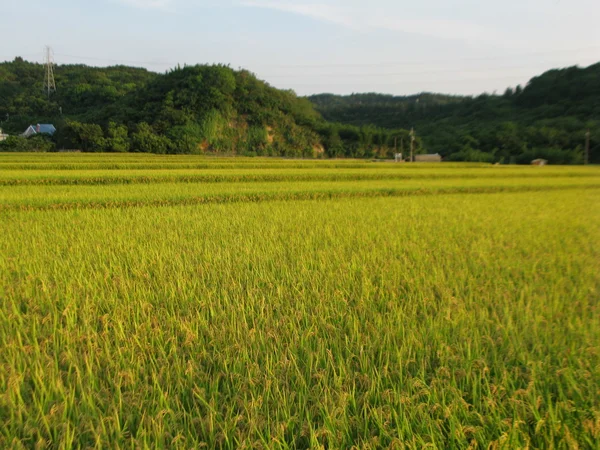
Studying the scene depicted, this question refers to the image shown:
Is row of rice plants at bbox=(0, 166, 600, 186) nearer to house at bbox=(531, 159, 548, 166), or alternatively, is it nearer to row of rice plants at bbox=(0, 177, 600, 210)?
row of rice plants at bbox=(0, 177, 600, 210)

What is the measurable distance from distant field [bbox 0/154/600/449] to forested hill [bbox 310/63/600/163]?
44887 millimetres

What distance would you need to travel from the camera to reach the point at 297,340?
1974 mm

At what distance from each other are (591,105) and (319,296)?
187 feet

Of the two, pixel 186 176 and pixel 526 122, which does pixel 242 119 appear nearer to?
pixel 186 176

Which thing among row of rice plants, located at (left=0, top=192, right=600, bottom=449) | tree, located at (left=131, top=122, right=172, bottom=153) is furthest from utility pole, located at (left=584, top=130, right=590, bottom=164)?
tree, located at (left=131, top=122, right=172, bottom=153)

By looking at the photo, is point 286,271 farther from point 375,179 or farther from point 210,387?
point 375,179

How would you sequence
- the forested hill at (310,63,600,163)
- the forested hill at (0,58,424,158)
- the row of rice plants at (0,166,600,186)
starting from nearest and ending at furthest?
1. the row of rice plants at (0,166,600,186)
2. the forested hill at (0,58,424,158)
3. the forested hill at (310,63,600,163)

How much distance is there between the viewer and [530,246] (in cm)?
466

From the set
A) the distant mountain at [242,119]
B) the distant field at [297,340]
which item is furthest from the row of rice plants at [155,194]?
the distant mountain at [242,119]

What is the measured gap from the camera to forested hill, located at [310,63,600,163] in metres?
41.9

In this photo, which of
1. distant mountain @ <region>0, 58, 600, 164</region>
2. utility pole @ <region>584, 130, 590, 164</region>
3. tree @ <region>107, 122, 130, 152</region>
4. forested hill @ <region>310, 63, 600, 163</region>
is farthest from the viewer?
forested hill @ <region>310, 63, 600, 163</region>

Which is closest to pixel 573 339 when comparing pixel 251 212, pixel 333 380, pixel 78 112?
pixel 333 380

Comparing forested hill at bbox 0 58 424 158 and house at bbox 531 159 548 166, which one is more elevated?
forested hill at bbox 0 58 424 158

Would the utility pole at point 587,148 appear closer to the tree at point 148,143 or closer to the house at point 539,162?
the house at point 539,162
